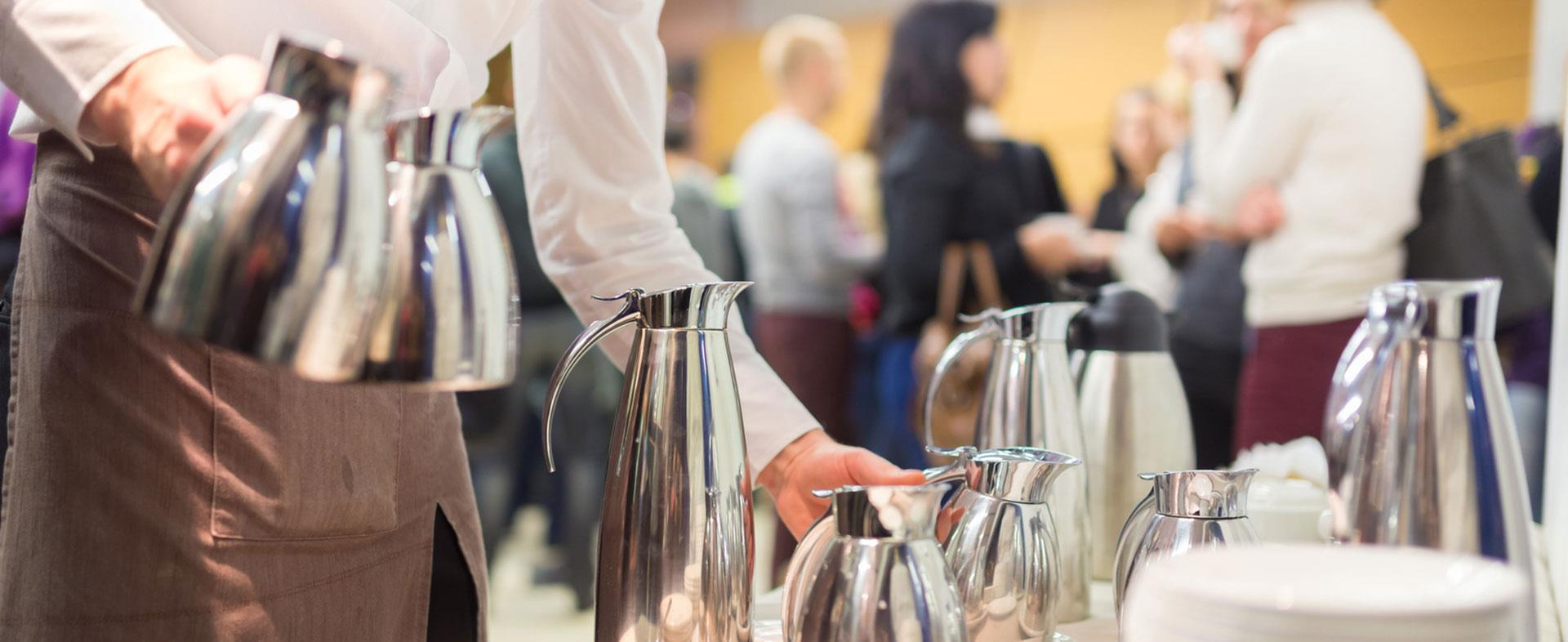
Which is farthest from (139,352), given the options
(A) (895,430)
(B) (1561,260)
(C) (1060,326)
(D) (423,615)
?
(A) (895,430)

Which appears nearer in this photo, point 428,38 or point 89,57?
point 89,57

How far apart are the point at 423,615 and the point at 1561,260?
3.42 feet

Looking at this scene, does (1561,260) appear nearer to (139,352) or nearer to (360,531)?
(360,531)

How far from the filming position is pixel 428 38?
75 centimetres

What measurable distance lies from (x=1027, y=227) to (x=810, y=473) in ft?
6.35

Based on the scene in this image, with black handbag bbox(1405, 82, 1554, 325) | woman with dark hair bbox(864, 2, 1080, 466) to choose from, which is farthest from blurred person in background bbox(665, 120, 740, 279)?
black handbag bbox(1405, 82, 1554, 325)

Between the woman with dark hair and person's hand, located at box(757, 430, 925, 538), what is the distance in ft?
5.84

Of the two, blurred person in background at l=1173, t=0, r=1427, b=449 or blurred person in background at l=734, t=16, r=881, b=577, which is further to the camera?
blurred person in background at l=734, t=16, r=881, b=577

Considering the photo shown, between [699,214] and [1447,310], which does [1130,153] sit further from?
[1447,310]

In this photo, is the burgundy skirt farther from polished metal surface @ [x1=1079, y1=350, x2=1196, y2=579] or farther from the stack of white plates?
the stack of white plates

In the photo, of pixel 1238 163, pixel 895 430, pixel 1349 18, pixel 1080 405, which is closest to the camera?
pixel 1080 405

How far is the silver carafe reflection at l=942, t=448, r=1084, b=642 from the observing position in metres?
0.69

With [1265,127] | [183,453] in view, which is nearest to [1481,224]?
[1265,127]

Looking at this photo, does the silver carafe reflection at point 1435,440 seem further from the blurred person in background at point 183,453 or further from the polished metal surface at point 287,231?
the polished metal surface at point 287,231
